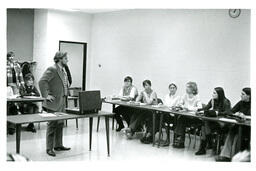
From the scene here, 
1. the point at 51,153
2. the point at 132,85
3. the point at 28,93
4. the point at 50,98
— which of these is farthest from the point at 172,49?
the point at 51,153

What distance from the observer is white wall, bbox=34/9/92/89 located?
8.76 m

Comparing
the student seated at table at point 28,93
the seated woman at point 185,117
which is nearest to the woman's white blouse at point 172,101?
the seated woman at point 185,117

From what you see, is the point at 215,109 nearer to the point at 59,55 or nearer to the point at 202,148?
the point at 202,148

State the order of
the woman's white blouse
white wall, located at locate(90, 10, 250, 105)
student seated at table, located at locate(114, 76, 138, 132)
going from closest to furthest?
the woman's white blouse < white wall, located at locate(90, 10, 250, 105) < student seated at table, located at locate(114, 76, 138, 132)

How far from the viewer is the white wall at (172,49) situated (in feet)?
21.1

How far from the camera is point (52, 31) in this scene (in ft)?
28.9

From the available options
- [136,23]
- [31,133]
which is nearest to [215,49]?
[136,23]

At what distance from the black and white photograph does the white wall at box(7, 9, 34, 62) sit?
0.02m

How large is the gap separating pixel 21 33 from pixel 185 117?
5.11 m

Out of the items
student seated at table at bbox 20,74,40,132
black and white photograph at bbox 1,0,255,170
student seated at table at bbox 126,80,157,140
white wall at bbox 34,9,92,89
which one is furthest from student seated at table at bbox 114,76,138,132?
white wall at bbox 34,9,92,89

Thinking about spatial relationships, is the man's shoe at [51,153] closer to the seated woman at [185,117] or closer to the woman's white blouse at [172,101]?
the seated woman at [185,117]

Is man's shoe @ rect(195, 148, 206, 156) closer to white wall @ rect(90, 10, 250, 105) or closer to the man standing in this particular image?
white wall @ rect(90, 10, 250, 105)

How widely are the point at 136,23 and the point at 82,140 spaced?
133 inches
